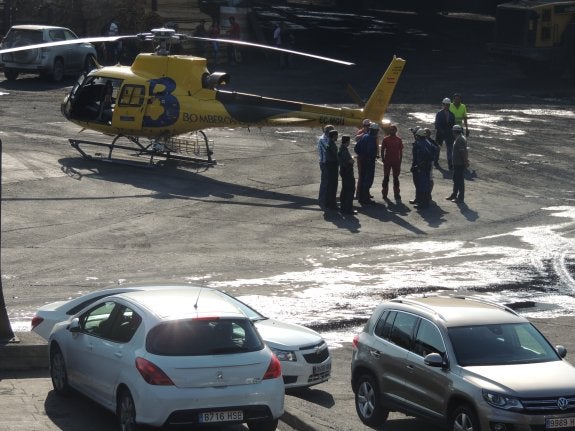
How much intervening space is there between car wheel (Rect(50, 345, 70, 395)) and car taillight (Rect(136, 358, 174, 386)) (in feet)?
6.49

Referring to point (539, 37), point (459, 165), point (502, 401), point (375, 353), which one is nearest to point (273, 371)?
point (375, 353)

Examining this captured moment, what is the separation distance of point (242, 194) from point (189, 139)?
3752 mm

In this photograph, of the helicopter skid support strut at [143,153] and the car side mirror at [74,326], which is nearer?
the car side mirror at [74,326]

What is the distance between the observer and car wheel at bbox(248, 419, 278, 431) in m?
11.3

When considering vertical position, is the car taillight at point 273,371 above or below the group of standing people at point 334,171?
above

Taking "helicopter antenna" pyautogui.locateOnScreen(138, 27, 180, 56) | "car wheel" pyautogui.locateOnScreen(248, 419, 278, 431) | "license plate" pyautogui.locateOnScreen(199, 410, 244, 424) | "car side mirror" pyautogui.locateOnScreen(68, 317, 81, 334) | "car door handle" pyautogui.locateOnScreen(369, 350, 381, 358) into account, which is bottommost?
"car wheel" pyautogui.locateOnScreen(248, 419, 278, 431)

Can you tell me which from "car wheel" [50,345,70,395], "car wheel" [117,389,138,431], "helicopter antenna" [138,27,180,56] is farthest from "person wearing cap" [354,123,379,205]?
"car wheel" [117,389,138,431]

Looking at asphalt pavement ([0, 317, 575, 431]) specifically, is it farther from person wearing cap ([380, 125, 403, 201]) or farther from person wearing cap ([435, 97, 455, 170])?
person wearing cap ([435, 97, 455, 170])

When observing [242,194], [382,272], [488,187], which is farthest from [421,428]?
[488,187]

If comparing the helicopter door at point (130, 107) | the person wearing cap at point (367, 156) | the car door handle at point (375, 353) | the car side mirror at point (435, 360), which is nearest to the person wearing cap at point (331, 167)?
the person wearing cap at point (367, 156)

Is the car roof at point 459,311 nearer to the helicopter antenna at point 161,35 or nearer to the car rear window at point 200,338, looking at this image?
the car rear window at point 200,338

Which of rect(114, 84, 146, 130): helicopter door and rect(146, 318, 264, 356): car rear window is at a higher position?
rect(146, 318, 264, 356): car rear window

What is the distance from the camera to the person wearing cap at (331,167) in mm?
25469

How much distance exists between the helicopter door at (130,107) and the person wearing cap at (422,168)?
6.78 meters
